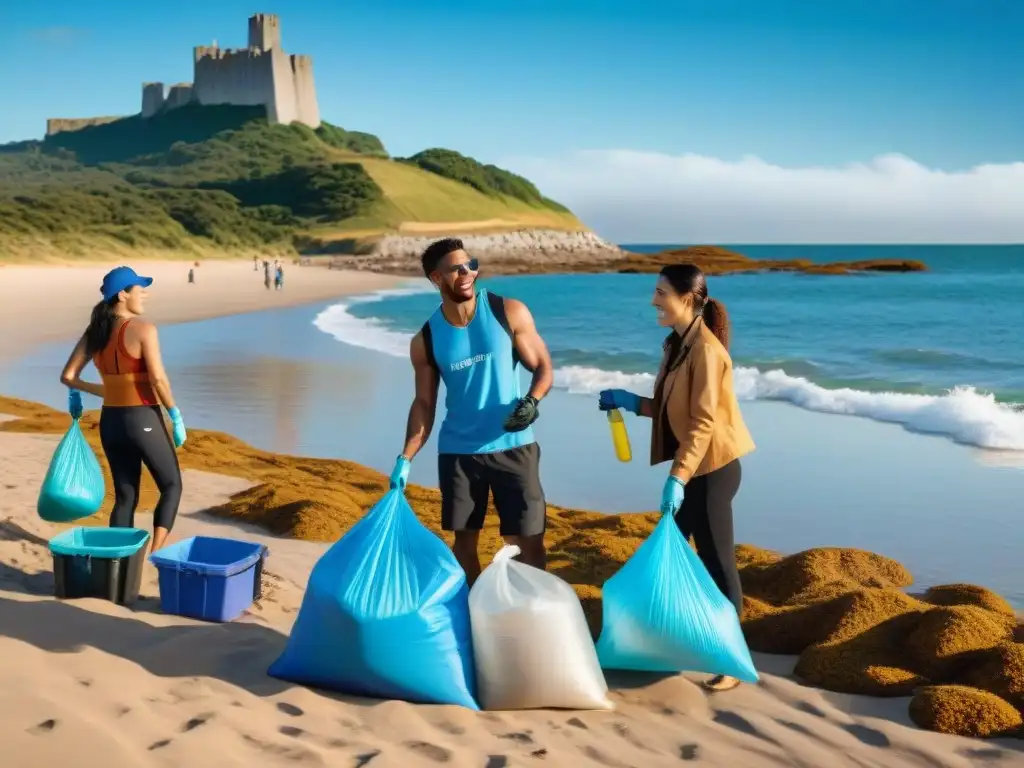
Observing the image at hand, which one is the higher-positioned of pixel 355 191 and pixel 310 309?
pixel 355 191

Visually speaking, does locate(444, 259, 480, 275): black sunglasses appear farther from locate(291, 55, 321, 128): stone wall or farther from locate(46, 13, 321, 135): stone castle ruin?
locate(291, 55, 321, 128): stone wall

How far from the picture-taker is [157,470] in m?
4.43

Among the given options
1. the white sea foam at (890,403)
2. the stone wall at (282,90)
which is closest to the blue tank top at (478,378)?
the white sea foam at (890,403)

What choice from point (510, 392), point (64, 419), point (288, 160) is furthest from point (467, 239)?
point (510, 392)

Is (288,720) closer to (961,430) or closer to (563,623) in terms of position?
(563,623)

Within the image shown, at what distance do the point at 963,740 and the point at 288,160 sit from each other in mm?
119099

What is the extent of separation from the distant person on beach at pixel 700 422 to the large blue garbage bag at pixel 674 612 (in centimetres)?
15

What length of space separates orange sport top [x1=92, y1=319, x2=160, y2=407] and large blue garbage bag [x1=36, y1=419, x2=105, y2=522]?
2.01 feet

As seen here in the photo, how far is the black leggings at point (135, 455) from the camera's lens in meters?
4.34

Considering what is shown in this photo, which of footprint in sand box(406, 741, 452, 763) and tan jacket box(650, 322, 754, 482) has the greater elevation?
tan jacket box(650, 322, 754, 482)

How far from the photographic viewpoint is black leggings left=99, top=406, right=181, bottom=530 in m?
4.34

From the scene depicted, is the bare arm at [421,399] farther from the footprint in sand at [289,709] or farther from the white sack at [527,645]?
the footprint in sand at [289,709]

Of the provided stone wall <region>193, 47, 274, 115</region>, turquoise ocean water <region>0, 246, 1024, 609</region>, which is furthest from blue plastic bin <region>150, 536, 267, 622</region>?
stone wall <region>193, 47, 274, 115</region>

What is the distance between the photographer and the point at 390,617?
321 cm
